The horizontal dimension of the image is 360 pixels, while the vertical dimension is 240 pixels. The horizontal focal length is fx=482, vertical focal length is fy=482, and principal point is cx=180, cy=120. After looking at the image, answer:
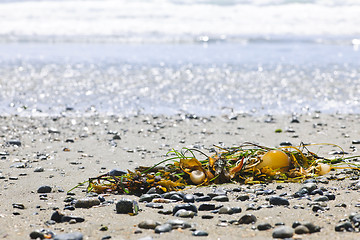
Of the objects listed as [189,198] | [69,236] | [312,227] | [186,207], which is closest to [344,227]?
[312,227]

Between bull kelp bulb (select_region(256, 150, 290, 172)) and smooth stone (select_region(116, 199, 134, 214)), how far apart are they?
3.86 feet

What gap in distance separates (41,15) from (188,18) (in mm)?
6485

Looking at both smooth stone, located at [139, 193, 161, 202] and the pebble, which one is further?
the pebble

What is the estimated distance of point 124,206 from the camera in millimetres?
2783

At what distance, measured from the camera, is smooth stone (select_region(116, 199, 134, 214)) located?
9.14 feet

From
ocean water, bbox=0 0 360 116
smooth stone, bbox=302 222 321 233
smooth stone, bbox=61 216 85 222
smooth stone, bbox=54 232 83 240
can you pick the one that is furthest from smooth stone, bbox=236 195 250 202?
ocean water, bbox=0 0 360 116

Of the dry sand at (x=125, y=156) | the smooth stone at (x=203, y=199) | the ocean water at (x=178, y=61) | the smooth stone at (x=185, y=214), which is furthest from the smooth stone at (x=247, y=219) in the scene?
the ocean water at (x=178, y=61)

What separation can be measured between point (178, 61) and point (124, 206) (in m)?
8.06

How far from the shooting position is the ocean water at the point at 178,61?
23.7 feet

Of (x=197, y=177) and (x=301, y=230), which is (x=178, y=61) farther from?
(x=301, y=230)

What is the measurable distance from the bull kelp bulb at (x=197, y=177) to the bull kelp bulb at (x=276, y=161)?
0.44 meters

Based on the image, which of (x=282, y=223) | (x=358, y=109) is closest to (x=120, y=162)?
(x=282, y=223)

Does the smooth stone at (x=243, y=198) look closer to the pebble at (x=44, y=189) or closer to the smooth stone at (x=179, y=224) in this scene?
the smooth stone at (x=179, y=224)

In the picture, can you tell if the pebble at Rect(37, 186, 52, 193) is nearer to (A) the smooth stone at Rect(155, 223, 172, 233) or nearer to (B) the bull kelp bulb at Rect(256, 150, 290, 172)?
(A) the smooth stone at Rect(155, 223, 172, 233)
